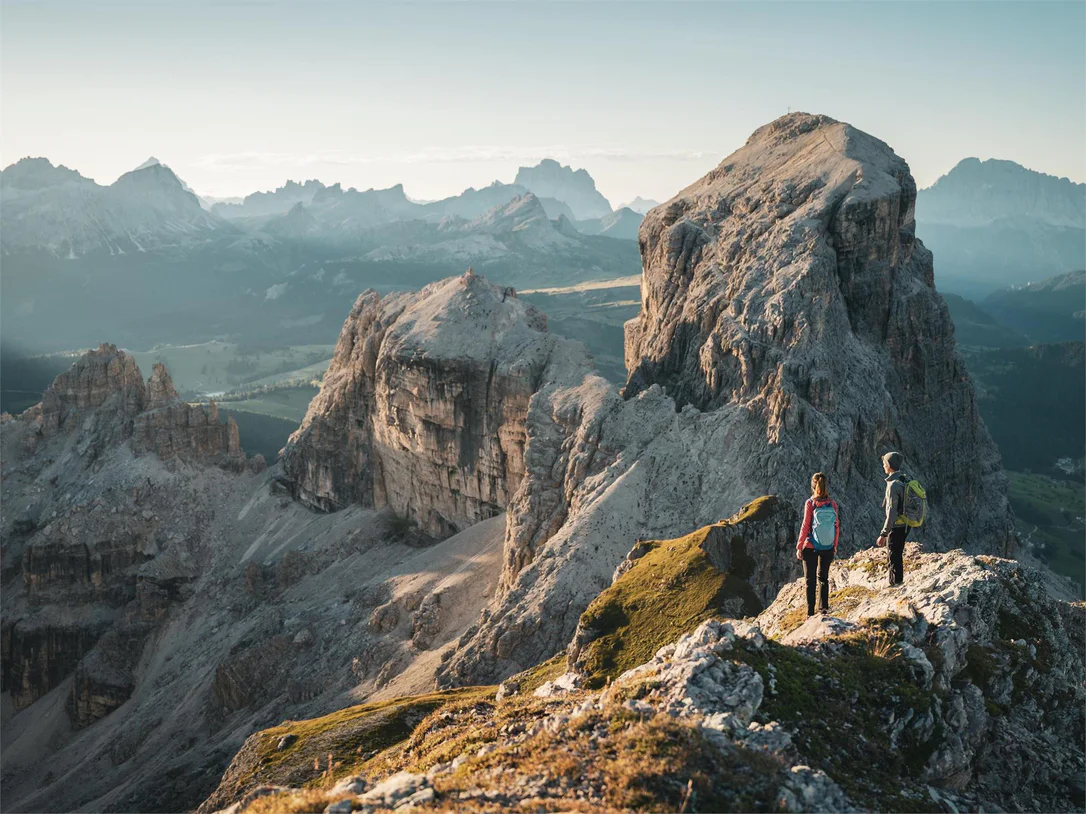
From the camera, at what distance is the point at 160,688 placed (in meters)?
117

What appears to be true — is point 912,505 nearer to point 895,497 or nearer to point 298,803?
point 895,497

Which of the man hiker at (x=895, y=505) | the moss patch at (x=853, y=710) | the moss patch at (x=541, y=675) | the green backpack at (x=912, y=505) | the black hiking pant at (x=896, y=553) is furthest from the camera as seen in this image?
the moss patch at (x=541, y=675)

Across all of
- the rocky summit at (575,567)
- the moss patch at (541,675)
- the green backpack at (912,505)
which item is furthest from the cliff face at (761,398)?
the green backpack at (912,505)

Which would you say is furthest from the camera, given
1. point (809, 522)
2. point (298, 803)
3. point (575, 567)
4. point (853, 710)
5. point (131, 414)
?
point (131, 414)

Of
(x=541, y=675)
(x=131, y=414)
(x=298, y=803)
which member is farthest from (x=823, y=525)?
(x=131, y=414)

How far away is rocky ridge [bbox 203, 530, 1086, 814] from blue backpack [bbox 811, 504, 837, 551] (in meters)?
2.68

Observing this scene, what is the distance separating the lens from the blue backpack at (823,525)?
102ft

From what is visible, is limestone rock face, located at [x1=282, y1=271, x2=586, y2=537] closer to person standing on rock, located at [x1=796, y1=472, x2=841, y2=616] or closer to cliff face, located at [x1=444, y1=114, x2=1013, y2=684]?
cliff face, located at [x1=444, y1=114, x2=1013, y2=684]

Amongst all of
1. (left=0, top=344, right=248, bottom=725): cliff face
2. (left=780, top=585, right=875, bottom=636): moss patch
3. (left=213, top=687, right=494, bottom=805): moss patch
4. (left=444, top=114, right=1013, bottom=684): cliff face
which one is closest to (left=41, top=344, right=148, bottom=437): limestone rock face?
(left=0, top=344, right=248, bottom=725): cliff face

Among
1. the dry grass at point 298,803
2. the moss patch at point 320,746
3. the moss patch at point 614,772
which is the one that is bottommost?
the moss patch at point 320,746

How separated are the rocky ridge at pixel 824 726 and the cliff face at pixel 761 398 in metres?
48.0

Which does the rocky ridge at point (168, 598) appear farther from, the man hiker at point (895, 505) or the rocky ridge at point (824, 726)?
the rocky ridge at point (824, 726)

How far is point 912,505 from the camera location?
102ft

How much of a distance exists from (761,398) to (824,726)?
211ft
